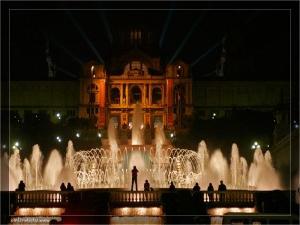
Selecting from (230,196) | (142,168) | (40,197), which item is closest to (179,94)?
(142,168)

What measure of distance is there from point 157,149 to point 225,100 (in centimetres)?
4434

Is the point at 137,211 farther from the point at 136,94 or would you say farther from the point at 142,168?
the point at 136,94

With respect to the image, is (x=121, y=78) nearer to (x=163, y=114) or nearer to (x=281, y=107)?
(x=163, y=114)

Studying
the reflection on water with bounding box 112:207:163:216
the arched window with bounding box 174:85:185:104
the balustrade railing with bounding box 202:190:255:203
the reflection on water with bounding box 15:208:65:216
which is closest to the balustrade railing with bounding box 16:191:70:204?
the reflection on water with bounding box 15:208:65:216

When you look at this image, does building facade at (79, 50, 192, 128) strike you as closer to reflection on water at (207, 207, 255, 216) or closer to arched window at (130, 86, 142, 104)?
arched window at (130, 86, 142, 104)

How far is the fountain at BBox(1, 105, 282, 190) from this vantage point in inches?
1845

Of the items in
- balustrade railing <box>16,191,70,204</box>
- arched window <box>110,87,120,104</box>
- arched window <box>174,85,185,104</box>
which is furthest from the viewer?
arched window <box>110,87,120,104</box>

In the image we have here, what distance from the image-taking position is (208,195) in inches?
1189

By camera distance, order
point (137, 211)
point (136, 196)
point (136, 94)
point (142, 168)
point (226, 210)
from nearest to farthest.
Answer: point (137, 211) < point (226, 210) < point (136, 196) < point (142, 168) < point (136, 94)

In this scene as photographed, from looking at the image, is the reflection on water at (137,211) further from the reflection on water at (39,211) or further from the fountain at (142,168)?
the fountain at (142,168)

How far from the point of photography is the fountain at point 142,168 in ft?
154

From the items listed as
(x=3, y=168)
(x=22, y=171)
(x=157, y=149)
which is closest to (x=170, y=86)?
(x=157, y=149)

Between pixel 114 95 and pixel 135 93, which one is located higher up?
pixel 135 93

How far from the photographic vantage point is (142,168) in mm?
53656
